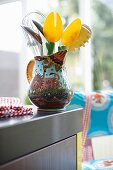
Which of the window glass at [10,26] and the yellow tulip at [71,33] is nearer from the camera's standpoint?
the yellow tulip at [71,33]

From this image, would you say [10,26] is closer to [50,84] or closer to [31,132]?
[50,84]

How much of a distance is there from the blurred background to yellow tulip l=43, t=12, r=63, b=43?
1240 millimetres

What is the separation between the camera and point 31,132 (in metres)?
0.50

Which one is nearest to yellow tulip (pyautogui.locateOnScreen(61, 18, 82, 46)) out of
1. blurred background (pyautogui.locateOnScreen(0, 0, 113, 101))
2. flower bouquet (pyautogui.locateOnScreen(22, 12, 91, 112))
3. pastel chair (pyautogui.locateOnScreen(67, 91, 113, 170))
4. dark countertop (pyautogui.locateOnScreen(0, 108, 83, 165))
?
flower bouquet (pyautogui.locateOnScreen(22, 12, 91, 112))

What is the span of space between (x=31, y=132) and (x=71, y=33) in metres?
0.37

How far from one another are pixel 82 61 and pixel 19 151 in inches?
64.0

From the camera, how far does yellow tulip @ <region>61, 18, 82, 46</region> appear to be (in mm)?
760

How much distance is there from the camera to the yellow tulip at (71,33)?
2.49 feet

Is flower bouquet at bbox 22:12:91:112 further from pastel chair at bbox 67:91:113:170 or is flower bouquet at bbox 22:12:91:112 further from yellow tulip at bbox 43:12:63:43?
pastel chair at bbox 67:91:113:170

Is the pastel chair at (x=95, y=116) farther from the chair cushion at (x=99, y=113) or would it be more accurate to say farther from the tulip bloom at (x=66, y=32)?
the tulip bloom at (x=66, y=32)

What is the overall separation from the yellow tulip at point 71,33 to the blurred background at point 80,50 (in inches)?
47.0

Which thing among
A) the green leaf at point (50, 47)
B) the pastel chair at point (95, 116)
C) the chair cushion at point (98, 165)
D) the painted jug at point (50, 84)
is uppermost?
the green leaf at point (50, 47)

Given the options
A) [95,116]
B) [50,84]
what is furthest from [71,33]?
[95,116]

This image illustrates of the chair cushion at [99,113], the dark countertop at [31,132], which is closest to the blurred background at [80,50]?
the chair cushion at [99,113]
